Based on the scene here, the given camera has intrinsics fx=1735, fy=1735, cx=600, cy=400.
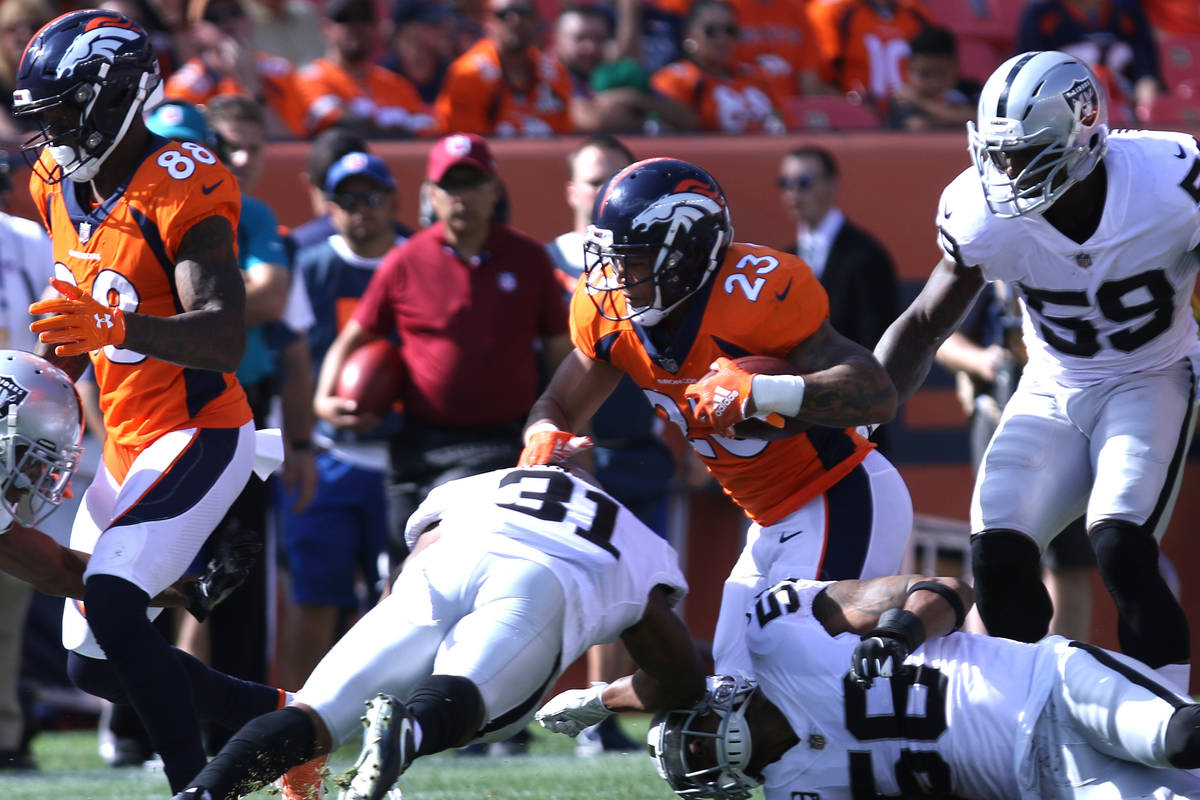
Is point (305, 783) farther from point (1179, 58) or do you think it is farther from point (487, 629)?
point (1179, 58)

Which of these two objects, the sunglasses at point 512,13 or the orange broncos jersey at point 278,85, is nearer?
the orange broncos jersey at point 278,85

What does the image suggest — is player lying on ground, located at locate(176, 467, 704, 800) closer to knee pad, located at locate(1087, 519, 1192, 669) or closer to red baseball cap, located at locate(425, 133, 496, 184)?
knee pad, located at locate(1087, 519, 1192, 669)

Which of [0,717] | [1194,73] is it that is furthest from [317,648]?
[1194,73]

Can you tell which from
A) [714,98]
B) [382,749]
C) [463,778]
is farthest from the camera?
[714,98]

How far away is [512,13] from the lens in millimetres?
7602

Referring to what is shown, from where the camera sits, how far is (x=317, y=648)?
19.7ft

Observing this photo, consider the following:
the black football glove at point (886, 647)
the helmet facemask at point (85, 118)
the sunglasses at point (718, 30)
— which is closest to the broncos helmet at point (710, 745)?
the black football glove at point (886, 647)

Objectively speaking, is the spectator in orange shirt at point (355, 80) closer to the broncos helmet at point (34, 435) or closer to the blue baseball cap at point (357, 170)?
the blue baseball cap at point (357, 170)

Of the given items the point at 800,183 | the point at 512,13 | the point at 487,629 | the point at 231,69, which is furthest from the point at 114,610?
the point at 512,13

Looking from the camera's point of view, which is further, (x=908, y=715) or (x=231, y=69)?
(x=231, y=69)

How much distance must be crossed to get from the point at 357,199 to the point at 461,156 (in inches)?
18.6

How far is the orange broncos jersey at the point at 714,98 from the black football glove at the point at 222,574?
4452 mm

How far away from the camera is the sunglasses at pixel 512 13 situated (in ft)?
24.9

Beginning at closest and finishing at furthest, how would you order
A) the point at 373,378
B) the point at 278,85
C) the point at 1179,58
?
the point at 373,378
the point at 278,85
the point at 1179,58
